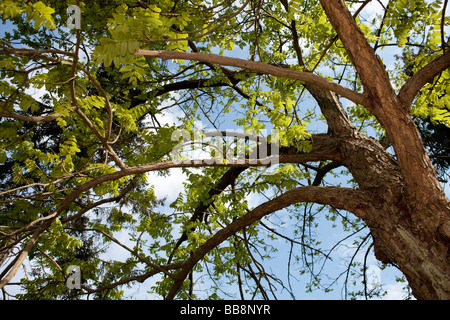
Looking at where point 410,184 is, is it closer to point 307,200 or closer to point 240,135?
point 307,200

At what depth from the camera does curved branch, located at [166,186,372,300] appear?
3.36 meters

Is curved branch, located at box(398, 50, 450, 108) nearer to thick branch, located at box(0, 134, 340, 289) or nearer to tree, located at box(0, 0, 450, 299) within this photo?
tree, located at box(0, 0, 450, 299)

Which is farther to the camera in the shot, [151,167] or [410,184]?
[151,167]

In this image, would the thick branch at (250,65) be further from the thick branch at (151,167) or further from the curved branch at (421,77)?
the thick branch at (151,167)

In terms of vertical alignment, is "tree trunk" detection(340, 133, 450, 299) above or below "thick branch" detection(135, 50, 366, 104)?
below

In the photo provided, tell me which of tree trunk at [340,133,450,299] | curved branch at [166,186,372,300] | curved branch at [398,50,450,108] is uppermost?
curved branch at [398,50,450,108]

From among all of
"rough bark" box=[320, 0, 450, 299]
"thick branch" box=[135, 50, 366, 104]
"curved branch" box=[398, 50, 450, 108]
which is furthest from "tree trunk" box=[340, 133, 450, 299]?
"thick branch" box=[135, 50, 366, 104]

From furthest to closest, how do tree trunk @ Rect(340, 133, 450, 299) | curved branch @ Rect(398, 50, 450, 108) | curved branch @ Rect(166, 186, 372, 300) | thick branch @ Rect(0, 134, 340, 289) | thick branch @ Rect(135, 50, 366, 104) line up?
1. curved branch @ Rect(166, 186, 372, 300)
2. thick branch @ Rect(0, 134, 340, 289)
3. curved branch @ Rect(398, 50, 450, 108)
4. tree trunk @ Rect(340, 133, 450, 299)
5. thick branch @ Rect(135, 50, 366, 104)

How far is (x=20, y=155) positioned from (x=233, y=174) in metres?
3.41

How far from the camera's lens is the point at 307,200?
3.71 meters

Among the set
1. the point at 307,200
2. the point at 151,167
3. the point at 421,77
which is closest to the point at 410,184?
the point at 421,77
